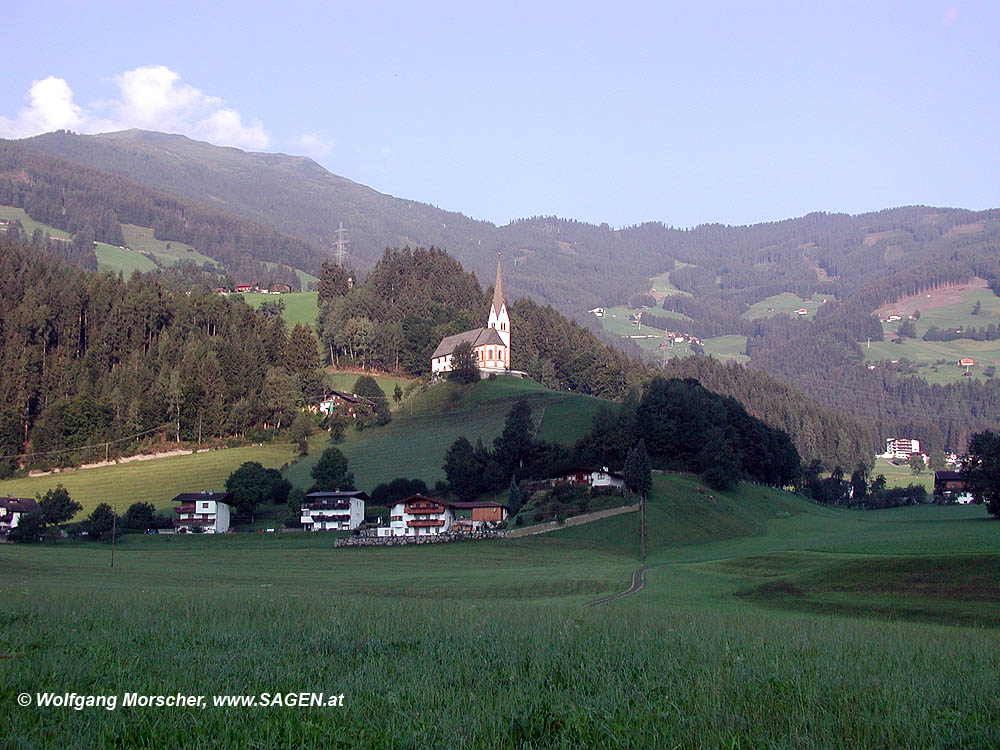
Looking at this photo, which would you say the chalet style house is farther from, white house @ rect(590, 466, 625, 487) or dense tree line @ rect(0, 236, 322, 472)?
dense tree line @ rect(0, 236, 322, 472)

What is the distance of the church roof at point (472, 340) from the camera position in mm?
155500

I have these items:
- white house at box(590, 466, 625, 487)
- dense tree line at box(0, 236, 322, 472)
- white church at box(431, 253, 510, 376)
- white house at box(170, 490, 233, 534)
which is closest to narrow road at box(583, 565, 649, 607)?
white house at box(590, 466, 625, 487)

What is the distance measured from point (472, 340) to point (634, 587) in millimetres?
113032

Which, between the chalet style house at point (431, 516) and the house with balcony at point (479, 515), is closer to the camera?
the house with balcony at point (479, 515)

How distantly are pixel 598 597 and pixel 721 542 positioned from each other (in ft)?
134

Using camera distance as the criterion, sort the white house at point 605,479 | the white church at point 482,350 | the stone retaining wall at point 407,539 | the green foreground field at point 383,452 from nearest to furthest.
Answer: the stone retaining wall at point 407,539 → the white house at point 605,479 → the green foreground field at point 383,452 → the white church at point 482,350

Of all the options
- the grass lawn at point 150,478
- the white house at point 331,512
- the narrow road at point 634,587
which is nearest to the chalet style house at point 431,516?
the white house at point 331,512

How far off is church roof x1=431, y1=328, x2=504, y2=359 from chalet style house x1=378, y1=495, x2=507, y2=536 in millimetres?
70229

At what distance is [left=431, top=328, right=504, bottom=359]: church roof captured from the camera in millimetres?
155500

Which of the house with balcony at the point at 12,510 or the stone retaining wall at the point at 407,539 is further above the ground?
the house with balcony at the point at 12,510

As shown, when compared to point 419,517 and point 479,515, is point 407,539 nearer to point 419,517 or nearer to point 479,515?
point 419,517

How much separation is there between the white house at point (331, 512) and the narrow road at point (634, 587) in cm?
3819

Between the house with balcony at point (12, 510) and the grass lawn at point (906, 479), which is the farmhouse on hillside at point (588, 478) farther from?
the grass lawn at point (906, 479)

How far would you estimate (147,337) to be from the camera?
479 ft
